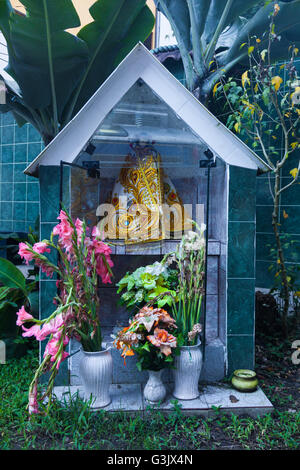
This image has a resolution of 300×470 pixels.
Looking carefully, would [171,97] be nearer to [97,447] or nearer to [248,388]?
[248,388]

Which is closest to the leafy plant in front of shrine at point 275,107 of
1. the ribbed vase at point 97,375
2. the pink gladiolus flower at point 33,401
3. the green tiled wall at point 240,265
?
the green tiled wall at point 240,265

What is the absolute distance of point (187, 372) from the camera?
2.87m

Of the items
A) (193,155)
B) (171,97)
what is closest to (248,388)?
(193,155)

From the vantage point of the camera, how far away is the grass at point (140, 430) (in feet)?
8.02

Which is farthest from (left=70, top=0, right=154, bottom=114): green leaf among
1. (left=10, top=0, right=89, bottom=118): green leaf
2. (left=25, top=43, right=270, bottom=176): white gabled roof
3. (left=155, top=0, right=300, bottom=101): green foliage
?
(left=25, top=43, right=270, bottom=176): white gabled roof

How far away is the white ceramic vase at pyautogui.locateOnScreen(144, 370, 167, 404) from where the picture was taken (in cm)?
285

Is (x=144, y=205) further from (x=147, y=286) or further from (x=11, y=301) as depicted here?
(x=11, y=301)

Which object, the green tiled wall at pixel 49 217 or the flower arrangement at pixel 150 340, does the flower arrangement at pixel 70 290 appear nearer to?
the green tiled wall at pixel 49 217

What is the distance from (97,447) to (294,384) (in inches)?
73.6

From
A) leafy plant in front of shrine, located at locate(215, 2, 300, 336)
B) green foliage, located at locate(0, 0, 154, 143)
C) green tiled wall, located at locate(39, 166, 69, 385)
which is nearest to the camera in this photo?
green tiled wall, located at locate(39, 166, 69, 385)

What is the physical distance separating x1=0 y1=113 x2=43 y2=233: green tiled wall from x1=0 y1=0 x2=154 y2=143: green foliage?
257cm

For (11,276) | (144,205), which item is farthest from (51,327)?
(11,276)

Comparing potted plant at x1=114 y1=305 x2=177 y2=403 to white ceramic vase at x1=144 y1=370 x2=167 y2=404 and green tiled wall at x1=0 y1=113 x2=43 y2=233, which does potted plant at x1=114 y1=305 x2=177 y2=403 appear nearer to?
white ceramic vase at x1=144 y1=370 x2=167 y2=404

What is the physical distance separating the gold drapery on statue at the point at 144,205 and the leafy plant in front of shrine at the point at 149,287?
39 centimetres
